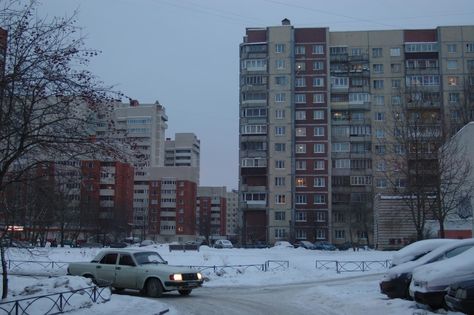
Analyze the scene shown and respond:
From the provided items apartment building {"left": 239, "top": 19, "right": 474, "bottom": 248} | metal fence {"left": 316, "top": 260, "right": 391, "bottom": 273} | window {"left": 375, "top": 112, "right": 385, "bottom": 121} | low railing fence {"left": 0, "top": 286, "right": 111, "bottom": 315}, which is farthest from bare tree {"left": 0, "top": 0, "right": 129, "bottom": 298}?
window {"left": 375, "top": 112, "right": 385, "bottom": 121}

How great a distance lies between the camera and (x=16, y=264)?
115 feet

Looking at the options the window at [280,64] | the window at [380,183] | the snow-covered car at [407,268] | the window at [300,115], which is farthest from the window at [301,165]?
the snow-covered car at [407,268]

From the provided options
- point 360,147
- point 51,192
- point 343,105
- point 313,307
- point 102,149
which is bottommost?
point 313,307

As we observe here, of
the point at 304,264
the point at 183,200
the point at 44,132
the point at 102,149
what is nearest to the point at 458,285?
the point at 102,149

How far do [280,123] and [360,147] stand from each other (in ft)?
45.7

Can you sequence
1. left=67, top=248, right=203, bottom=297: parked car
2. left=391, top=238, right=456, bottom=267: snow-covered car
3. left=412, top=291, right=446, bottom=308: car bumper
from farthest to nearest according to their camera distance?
left=67, top=248, right=203, bottom=297: parked car
left=391, top=238, right=456, bottom=267: snow-covered car
left=412, top=291, right=446, bottom=308: car bumper

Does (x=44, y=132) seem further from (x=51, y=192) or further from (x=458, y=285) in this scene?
(x=458, y=285)

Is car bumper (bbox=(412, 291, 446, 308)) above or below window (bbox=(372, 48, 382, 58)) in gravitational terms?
below

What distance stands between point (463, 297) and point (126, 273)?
41.5ft

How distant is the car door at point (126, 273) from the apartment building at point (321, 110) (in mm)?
70651

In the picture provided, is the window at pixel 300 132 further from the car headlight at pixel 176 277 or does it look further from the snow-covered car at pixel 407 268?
the snow-covered car at pixel 407 268

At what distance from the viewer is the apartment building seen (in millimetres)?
93438

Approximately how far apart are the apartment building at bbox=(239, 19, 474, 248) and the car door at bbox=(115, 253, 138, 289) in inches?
2782

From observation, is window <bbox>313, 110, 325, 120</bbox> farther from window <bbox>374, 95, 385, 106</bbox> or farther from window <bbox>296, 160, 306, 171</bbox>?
window <bbox>374, 95, 385, 106</bbox>
